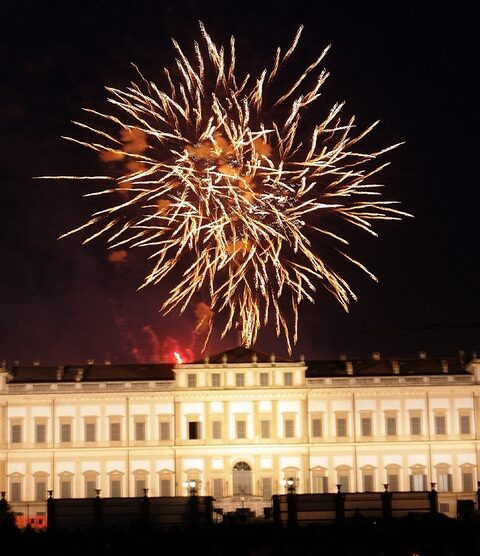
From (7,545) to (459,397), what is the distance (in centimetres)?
4854

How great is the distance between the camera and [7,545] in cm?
4112

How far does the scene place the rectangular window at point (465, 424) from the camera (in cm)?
8594

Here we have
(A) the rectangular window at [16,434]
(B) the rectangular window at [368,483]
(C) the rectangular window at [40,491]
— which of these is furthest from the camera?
(A) the rectangular window at [16,434]

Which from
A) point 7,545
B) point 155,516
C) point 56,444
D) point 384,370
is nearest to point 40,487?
point 56,444

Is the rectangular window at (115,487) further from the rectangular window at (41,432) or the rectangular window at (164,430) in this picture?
the rectangular window at (41,432)

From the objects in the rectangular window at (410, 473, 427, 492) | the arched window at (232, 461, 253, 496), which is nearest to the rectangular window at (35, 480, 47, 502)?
the arched window at (232, 461, 253, 496)

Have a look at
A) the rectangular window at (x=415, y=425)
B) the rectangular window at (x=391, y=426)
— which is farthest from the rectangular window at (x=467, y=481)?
the rectangular window at (x=391, y=426)

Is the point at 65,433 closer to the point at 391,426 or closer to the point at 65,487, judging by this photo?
the point at 65,487

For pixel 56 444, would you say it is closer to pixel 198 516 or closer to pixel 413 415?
pixel 413 415

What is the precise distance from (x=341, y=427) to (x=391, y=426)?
9.03 feet

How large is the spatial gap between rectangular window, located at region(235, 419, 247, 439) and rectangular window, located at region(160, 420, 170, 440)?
3795 mm

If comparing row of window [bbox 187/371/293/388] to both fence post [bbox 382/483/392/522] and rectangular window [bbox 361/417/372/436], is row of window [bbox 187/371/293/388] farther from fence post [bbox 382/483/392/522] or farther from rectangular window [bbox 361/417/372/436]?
fence post [bbox 382/483/392/522]

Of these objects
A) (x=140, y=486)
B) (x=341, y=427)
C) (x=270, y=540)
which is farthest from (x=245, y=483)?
(x=270, y=540)

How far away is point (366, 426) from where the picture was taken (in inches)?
3393
